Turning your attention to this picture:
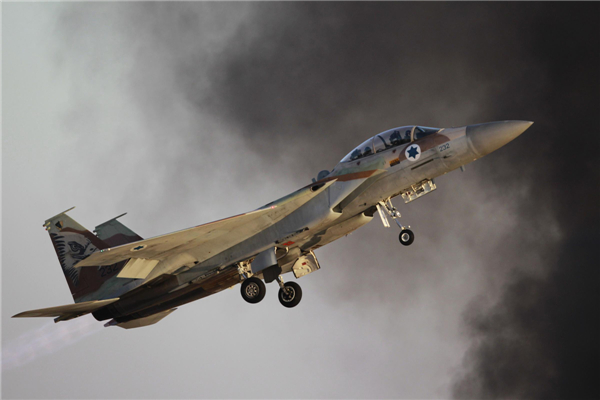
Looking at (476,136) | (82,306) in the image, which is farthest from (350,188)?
(82,306)

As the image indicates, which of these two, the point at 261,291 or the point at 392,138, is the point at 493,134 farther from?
the point at 261,291

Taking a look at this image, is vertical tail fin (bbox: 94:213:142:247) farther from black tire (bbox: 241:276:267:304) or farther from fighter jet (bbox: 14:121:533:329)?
black tire (bbox: 241:276:267:304)

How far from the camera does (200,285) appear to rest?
20.2 m

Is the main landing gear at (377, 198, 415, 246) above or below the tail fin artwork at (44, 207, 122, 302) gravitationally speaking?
below

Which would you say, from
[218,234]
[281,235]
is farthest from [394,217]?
[218,234]

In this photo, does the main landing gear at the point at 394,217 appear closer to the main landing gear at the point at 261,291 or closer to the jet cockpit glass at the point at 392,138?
the jet cockpit glass at the point at 392,138

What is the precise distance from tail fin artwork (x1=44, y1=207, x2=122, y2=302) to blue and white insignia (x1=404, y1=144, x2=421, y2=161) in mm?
12172

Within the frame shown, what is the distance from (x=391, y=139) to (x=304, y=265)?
6.31m

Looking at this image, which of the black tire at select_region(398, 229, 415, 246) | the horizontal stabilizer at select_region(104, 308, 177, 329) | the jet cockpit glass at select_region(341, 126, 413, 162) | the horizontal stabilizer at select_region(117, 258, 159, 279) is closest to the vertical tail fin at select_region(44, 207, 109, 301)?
the horizontal stabilizer at select_region(104, 308, 177, 329)

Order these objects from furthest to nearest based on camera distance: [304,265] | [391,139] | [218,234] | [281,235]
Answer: [304,265], [218,234], [281,235], [391,139]

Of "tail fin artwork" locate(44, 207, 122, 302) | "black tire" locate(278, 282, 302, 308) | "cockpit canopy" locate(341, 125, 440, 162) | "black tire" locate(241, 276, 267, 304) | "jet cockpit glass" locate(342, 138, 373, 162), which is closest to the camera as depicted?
"cockpit canopy" locate(341, 125, 440, 162)

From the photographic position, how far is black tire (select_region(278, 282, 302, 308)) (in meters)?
20.2

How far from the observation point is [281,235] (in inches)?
736

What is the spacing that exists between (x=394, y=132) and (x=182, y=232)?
7.13 metres
